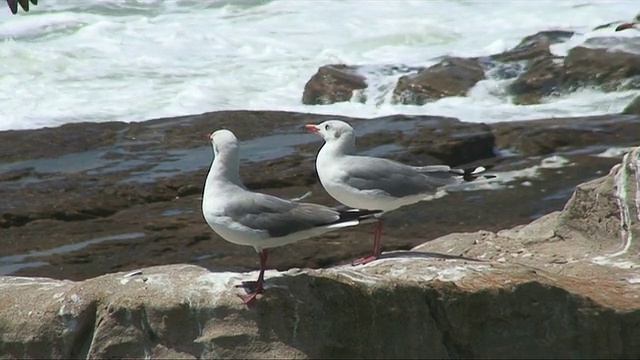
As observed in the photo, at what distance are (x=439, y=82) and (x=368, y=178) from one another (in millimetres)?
9846

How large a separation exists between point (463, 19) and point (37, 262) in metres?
14.0

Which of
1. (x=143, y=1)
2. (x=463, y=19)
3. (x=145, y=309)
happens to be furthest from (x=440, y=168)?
(x=143, y=1)

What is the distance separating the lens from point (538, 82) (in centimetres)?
1644

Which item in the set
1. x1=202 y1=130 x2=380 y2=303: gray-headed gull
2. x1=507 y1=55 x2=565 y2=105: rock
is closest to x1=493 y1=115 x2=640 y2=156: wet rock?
x1=507 y1=55 x2=565 y2=105: rock

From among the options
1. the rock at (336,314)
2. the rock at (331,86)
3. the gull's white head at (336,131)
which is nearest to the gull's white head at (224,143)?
the rock at (336,314)

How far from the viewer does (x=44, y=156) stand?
1352cm

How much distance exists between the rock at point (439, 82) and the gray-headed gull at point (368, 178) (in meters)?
9.08

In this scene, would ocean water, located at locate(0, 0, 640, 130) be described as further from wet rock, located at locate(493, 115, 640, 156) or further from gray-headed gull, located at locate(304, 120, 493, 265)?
gray-headed gull, located at locate(304, 120, 493, 265)

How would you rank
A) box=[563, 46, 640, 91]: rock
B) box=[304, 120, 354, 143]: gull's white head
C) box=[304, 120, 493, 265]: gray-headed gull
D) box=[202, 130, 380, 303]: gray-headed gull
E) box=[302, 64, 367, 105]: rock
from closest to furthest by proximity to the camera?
box=[202, 130, 380, 303]: gray-headed gull → box=[304, 120, 493, 265]: gray-headed gull → box=[304, 120, 354, 143]: gull's white head → box=[563, 46, 640, 91]: rock → box=[302, 64, 367, 105]: rock

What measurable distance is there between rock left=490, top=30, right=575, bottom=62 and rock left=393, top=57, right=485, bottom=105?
1.43 feet

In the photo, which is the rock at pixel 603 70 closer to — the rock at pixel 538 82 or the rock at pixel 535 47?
the rock at pixel 538 82

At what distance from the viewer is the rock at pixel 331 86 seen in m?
16.7

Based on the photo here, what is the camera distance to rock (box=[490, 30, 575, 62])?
17.4m

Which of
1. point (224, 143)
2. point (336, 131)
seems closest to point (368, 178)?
point (336, 131)
